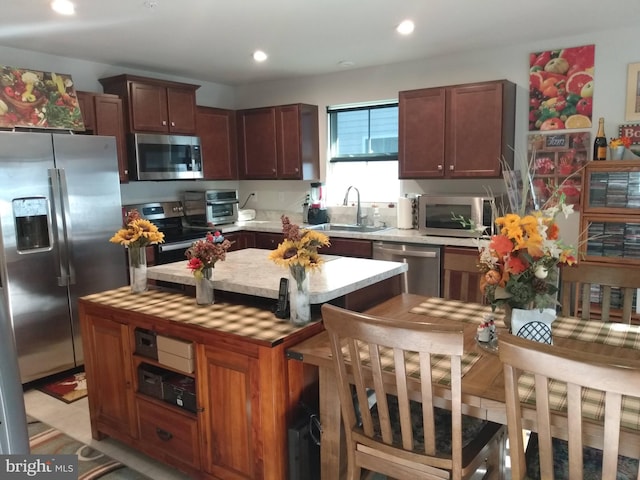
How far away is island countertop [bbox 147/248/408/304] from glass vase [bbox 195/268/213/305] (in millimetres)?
35

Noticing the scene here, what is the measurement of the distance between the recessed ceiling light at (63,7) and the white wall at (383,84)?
121 cm

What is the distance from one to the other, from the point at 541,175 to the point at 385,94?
1667 millimetres

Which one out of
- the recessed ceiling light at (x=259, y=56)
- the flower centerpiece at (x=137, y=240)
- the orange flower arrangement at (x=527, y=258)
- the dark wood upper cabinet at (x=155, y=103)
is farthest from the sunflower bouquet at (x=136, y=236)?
the recessed ceiling light at (x=259, y=56)

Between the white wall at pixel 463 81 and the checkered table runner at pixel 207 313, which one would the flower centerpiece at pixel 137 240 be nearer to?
the checkered table runner at pixel 207 313

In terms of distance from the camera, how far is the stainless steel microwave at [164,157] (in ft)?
14.3

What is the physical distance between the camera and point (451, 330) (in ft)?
4.50

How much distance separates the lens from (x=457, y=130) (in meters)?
4.07

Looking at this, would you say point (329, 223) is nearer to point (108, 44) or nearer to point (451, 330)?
point (108, 44)

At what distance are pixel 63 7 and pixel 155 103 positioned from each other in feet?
5.26

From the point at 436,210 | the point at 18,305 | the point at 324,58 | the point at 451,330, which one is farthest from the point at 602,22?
the point at 18,305

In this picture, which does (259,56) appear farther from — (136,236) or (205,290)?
(205,290)

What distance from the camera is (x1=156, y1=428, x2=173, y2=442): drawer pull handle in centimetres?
233

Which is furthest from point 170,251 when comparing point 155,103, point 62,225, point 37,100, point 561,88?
point 561,88

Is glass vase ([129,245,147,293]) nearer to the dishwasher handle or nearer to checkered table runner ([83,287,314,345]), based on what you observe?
checkered table runner ([83,287,314,345])
